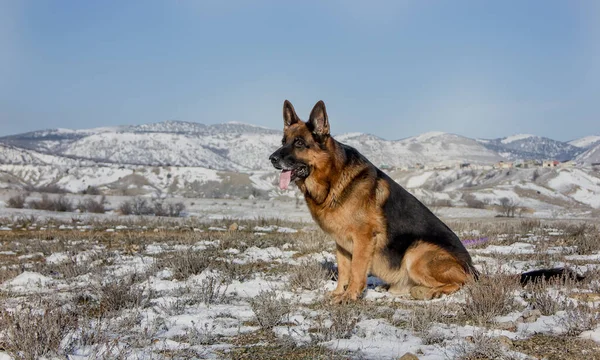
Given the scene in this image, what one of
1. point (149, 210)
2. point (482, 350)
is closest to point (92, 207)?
point (149, 210)

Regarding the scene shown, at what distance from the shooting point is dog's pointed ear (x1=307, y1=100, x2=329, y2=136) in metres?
6.04

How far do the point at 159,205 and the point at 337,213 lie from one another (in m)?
25.5

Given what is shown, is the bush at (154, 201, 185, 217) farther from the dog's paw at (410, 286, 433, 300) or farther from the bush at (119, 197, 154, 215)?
the dog's paw at (410, 286, 433, 300)

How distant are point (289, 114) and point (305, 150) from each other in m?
0.74

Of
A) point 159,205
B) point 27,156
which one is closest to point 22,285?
point 159,205

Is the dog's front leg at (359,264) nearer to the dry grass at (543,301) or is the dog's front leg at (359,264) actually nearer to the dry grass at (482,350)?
the dry grass at (543,301)

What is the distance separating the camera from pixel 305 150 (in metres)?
6.00

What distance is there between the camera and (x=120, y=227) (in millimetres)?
17328

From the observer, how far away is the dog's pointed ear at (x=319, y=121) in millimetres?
6035

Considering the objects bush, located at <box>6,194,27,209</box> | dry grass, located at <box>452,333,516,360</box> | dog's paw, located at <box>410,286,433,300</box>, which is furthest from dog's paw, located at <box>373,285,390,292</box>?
bush, located at <box>6,194,27,209</box>

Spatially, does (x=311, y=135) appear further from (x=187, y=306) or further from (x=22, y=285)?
(x=22, y=285)

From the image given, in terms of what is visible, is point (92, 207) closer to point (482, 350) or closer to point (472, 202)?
point (482, 350)

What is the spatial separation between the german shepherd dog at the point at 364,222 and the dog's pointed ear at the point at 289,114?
241 mm

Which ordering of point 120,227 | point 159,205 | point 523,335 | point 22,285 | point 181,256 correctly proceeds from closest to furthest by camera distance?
1. point 523,335
2. point 22,285
3. point 181,256
4. point 120,227
5. point 159,205
